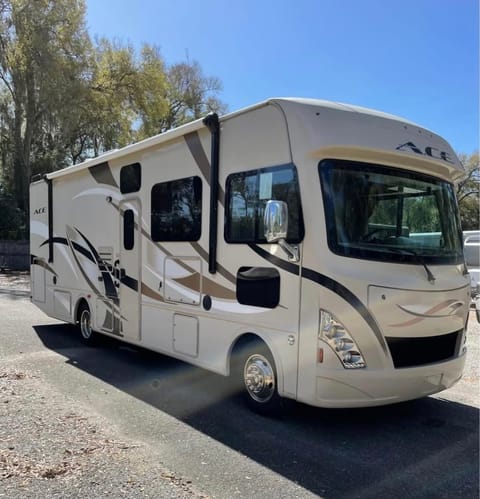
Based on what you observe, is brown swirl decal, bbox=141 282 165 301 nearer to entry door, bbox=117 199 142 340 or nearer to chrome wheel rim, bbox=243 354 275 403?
entry door, bbox=117 199 142 340

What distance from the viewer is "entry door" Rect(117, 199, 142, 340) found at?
257 inches

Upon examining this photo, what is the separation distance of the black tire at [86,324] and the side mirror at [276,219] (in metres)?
4.55

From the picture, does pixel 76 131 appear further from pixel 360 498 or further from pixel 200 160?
pixel 360 498

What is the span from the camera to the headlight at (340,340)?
13.5ft

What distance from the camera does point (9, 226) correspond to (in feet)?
84.7

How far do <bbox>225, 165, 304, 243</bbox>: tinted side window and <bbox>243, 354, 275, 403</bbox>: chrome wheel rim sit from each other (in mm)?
1149

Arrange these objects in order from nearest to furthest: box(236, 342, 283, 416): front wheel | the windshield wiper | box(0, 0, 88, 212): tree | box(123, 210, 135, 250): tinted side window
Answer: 1. the windshield wiper
2. box(236, 342, 283, 416): front wheel
3. box(123, 210, 135, 250): tinted side window
4. box(0, 0, 88, 212): tree

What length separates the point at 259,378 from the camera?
480cm

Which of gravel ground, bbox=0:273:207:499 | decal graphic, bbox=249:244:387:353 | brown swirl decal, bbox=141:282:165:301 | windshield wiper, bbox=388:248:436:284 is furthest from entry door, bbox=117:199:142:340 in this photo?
windshield wiper, bbox=388:248:436:284

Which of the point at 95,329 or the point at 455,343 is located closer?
the point at 455,343

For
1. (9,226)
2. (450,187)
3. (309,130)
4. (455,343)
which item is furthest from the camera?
(9,226)

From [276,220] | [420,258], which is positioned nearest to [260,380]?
[276,220]

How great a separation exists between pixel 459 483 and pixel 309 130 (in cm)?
294

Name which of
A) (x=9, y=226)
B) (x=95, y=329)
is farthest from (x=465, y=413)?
(x=9, y=226)
